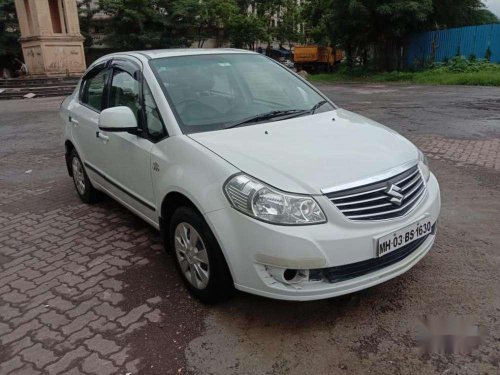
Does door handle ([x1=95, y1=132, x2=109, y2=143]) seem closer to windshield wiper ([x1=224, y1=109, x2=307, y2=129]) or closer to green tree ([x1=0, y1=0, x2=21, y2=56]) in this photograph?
windshield wiper ([x1=224, y1=109, x2=307, y2=129])

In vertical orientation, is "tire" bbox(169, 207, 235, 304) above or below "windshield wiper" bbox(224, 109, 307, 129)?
below

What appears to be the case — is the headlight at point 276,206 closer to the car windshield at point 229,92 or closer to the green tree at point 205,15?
the car windshield at point 229,92

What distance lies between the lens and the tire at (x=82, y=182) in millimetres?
5047

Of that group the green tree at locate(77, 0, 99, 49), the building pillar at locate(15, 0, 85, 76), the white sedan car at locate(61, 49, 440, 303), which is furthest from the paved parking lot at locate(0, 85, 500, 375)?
the green tree at locate(77, 0, 99, 49)

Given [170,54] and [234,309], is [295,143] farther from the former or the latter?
[170,54]

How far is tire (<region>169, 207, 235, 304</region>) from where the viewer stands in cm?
275

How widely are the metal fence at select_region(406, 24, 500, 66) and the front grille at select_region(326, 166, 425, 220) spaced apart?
2326cm

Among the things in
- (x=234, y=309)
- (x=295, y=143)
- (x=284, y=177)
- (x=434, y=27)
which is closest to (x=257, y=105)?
(x=295, y=143)

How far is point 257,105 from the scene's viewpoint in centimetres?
366

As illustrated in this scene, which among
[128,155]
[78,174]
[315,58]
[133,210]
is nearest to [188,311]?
[133,210]

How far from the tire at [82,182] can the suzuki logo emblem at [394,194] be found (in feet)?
11.5

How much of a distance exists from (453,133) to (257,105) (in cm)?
596

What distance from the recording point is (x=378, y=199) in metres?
2.60

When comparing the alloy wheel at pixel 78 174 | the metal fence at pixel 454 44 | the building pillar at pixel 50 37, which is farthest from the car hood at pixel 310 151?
the building pillar at pixel 50 37
